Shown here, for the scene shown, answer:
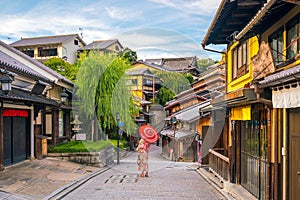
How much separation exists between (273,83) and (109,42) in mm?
49782

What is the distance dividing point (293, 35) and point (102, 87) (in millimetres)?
16276

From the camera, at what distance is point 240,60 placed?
12703 mm

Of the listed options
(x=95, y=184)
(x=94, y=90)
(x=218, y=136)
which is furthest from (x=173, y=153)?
(x=95, y=184)

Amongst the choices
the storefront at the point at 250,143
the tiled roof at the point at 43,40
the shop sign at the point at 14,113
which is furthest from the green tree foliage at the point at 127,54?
the storefront at the point at 250,143

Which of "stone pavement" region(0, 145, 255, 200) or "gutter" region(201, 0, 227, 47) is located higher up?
"gutter" region(201, 0, 227, 47)

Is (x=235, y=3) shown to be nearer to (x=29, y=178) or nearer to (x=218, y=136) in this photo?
(x=218, y=136)

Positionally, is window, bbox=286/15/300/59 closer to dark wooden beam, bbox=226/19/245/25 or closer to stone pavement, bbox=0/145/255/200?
dark wooden beam, bbox=226/19/245/25

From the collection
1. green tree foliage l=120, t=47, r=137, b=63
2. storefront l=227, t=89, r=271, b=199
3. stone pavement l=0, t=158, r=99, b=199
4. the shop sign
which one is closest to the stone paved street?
stone pavement l=0, t=158, r=99, b=199

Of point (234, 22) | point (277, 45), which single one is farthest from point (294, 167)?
point (234, 22)

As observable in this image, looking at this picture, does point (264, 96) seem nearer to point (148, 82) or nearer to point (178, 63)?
point (148, 82)

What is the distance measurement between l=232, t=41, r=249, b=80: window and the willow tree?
11094mm

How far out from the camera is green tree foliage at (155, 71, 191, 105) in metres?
47.4

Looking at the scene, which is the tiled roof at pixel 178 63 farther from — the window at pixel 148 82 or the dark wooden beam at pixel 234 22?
the dark wooden beam at pixel 234 22

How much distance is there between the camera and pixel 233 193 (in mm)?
11500
